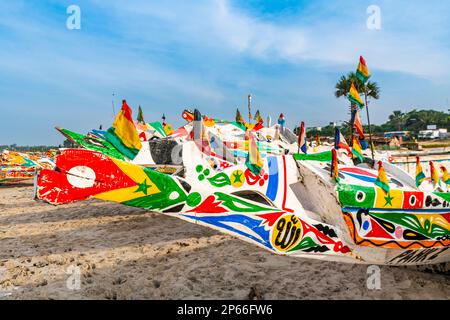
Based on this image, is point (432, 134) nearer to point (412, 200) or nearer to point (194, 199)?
point (412, 200)

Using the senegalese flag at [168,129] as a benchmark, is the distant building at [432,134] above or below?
above

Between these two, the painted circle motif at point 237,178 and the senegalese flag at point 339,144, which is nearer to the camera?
the painted circle motif at point 237,178

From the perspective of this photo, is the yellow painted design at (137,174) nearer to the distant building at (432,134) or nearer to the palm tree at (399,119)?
the distant building at (432,134)

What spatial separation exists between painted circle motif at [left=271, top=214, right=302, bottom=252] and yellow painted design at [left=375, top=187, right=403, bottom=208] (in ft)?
3.10

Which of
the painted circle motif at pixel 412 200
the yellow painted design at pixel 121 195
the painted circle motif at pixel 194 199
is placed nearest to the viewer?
the yellow painted design at pixel 121 195

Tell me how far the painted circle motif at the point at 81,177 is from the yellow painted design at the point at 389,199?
10.2 feet

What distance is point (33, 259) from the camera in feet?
18.3

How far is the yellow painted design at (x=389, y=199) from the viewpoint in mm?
3454

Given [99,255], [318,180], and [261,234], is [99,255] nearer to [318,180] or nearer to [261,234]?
[261,234]

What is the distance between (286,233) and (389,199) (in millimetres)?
1244

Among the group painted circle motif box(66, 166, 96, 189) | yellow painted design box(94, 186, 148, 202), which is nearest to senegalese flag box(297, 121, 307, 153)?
yellow painted design box(94, 186, 148, 202)

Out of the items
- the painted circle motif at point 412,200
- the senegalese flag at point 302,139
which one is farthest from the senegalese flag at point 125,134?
the senegalese flag at point 302,139
